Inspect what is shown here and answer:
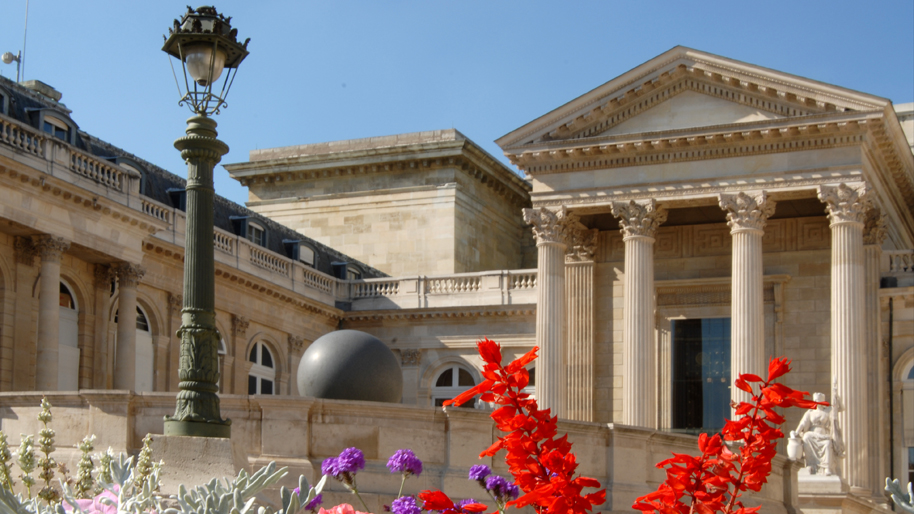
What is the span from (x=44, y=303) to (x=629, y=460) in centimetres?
1631

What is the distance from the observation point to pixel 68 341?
106ft

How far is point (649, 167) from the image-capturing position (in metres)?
37.8

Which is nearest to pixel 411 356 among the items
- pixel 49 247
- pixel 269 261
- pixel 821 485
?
pixel 269 261

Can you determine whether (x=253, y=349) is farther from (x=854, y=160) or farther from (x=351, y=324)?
(x=854, y=160)

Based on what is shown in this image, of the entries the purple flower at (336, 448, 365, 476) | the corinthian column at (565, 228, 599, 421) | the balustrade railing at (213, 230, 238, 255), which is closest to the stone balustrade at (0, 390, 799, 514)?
the purple flower at (336, 448, 365, 476)

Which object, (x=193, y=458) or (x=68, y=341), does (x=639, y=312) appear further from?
(x=193, y=458)

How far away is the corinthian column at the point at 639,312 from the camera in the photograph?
120 ft

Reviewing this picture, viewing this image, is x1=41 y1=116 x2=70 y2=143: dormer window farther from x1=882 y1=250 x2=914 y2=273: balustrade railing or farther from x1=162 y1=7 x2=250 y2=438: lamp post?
x1=882 y1=250 x2=914 y2=273: balustrade railing

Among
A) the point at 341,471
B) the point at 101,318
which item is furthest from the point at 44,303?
the point at 341,471

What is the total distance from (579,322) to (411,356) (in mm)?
6973

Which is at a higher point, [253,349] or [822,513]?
[253,349]

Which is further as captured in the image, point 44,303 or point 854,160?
point 854,160

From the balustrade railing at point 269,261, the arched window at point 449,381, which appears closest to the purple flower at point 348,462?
the balustrade railing at point 269,261

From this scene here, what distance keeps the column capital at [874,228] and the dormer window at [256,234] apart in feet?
61.6
